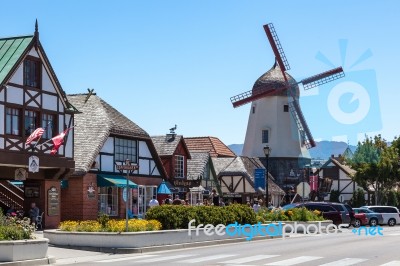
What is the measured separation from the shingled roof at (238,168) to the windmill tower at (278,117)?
6.57m

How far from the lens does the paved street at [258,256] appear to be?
19.8 metres

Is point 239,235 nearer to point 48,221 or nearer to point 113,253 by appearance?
point 113,253

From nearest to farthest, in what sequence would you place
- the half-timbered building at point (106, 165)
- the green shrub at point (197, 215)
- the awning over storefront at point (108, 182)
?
the green shrub at point (197, 215) → the half-timbered building at point (106, 165) → the awning over storefront at point (108, 182)

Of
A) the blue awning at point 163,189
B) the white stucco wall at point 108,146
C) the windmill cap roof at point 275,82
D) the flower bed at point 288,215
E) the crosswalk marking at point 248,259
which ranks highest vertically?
the windmill cap roof at point 275,82

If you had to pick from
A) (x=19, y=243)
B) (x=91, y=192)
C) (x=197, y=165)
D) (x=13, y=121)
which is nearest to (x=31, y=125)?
(x=13, y=121)

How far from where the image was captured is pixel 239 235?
100 ft

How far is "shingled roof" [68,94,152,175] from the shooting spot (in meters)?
39.0

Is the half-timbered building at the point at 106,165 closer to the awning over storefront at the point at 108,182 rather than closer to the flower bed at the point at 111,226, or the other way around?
the awning over storefront at the point at 108,182

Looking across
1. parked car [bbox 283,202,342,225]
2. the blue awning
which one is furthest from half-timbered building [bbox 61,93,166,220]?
parked car [bbox 283,202,342,225]

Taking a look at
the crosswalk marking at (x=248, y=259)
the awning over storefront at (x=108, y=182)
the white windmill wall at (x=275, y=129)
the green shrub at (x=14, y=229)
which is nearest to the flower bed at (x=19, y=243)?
the green shrub at (x=14, y=229)

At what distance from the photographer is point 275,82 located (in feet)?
235

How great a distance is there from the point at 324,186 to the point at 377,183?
36.0 ft

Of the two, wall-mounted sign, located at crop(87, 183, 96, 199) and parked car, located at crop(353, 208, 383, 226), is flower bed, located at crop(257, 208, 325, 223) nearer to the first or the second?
wall-mounted sign, located at crop(87, 183, 96, 199)

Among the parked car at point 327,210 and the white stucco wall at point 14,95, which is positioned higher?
the white stucco wall at point 14,95
